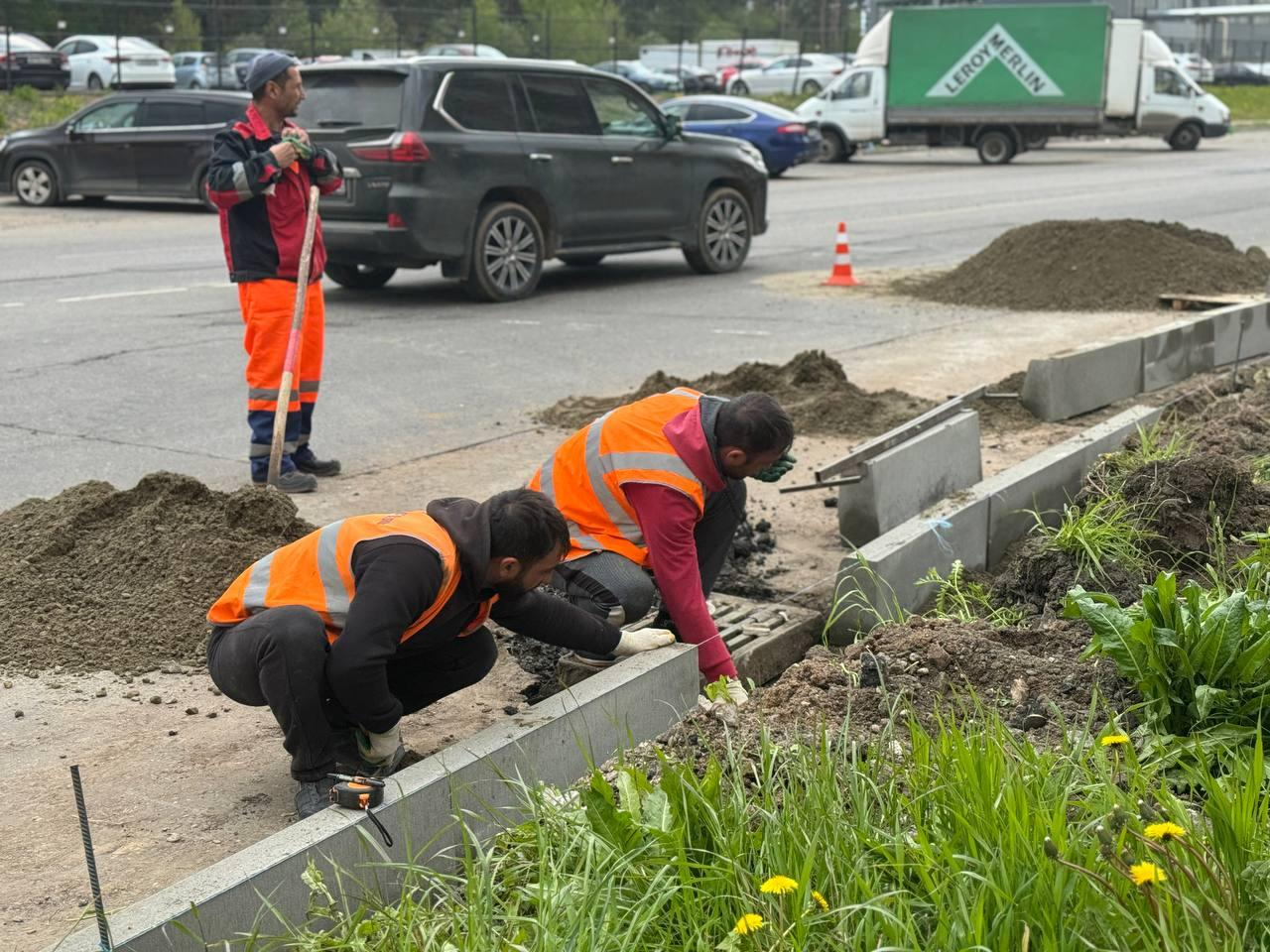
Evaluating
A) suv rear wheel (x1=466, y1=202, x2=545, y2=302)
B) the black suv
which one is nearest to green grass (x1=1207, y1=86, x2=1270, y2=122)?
the black suv

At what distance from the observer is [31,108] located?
101ft

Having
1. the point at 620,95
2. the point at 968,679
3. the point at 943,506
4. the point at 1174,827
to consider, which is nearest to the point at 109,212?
the point at 620,95

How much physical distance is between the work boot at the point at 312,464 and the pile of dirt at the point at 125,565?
4.52 ft

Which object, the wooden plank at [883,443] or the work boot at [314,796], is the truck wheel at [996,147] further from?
the work boot at [314,796]

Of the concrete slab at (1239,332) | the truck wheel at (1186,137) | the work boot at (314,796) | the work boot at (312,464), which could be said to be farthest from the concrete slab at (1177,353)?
the truck wheel at (1186,137)

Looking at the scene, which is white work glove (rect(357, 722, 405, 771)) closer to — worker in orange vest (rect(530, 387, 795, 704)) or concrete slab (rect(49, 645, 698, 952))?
concrete slab (rect(49, 645, 698, 952))

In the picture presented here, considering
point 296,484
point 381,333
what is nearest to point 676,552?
point 296,484

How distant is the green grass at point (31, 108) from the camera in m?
29.3

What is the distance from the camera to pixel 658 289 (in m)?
13.8

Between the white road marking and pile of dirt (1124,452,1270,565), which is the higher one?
pile of dirt (1124,452,1270,565)

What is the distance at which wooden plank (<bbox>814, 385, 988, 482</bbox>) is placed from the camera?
6.28 m

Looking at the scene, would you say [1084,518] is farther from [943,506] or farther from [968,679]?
[968,679]

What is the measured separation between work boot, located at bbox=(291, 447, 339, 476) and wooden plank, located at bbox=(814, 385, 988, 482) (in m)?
2.31

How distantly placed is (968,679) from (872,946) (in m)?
1.60
